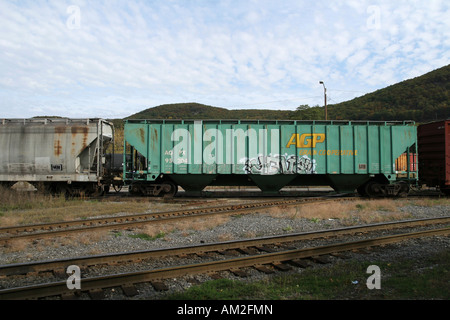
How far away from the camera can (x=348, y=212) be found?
1123cm

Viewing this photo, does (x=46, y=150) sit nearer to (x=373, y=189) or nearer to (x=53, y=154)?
(x=53, y=154)

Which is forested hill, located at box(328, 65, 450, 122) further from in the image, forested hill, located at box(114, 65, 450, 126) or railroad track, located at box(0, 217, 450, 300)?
railroad track, located at box(0, 217, 450, 300)

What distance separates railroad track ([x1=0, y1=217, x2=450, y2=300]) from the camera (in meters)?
4.37

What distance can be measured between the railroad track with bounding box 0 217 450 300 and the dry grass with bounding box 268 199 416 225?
2.10m

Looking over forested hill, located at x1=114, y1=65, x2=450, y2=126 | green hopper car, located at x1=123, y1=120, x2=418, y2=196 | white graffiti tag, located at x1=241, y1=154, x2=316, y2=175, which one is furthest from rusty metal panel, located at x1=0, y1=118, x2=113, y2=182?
forested hill, located at x1=114, y1=65, x2=450, y2=126

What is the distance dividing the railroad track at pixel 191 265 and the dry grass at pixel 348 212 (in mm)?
2105

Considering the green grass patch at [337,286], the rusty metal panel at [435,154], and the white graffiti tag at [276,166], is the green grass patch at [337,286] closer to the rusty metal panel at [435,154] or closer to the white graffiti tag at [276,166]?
the white graffiti tag at [276,166]

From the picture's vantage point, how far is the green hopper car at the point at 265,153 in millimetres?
14672

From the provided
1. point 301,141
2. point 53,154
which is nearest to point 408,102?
point 301,141

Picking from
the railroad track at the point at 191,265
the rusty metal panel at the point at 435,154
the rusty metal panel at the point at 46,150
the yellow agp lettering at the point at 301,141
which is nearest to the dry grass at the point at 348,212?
the railroad track at the point at 191,265

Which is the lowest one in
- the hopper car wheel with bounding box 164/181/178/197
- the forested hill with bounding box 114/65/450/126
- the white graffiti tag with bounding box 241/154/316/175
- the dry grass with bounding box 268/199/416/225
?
the dry grass with bounding box 268/199/416/225

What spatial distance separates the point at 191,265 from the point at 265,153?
10201mm
